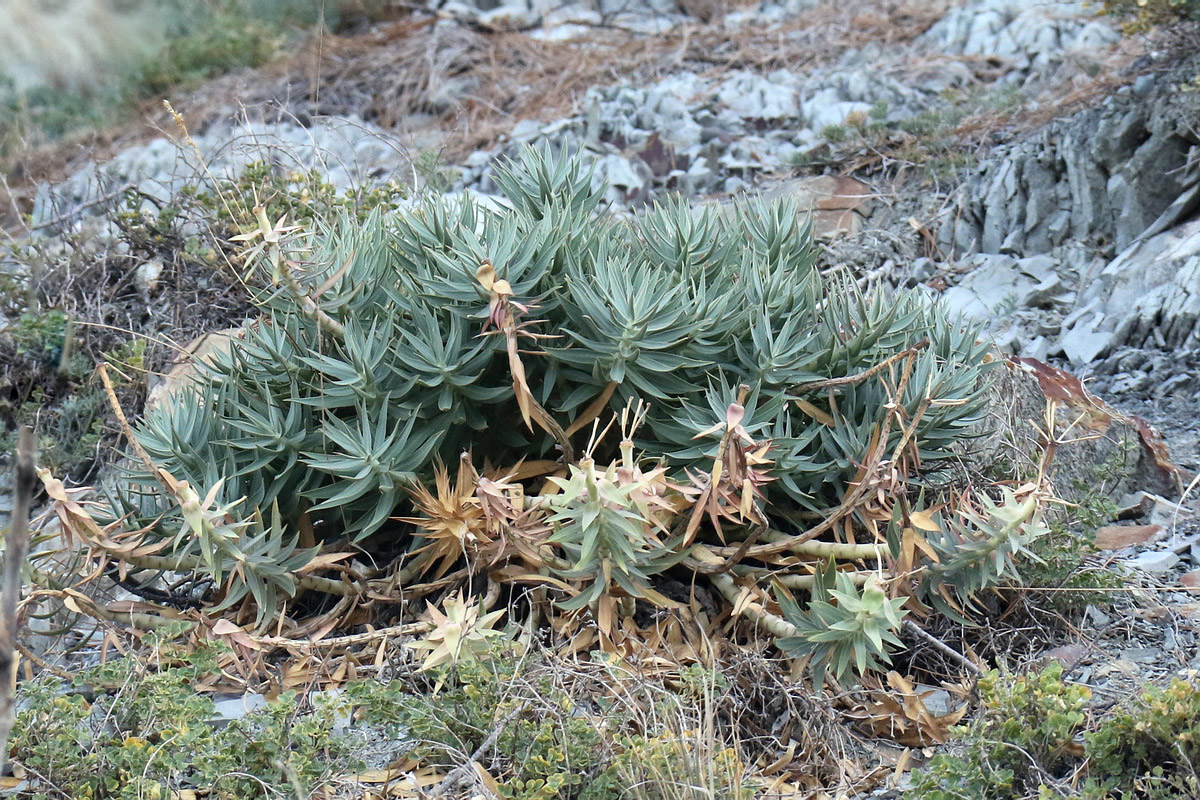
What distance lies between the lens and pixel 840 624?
269cm

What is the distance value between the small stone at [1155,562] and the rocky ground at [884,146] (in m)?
0.01

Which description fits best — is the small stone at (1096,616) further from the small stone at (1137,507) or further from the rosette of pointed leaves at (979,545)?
the small stone at (1137,507)

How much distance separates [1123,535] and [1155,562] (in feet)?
0.86

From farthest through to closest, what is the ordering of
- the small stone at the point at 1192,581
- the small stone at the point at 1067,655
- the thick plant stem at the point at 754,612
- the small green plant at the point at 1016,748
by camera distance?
the small stone at the point at 1192,581 → the small stone at the point at 1067,655 → the thick plant stem at the point at 754,612 → the small green plant at the point at 1016,748

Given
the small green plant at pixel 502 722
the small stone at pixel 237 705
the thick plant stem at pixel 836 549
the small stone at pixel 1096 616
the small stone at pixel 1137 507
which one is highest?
the small green plant at pixel 502 722

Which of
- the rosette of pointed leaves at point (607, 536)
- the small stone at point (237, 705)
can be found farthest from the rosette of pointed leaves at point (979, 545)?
the small stone at point (237, 705)

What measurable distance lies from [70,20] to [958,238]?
5.06 m

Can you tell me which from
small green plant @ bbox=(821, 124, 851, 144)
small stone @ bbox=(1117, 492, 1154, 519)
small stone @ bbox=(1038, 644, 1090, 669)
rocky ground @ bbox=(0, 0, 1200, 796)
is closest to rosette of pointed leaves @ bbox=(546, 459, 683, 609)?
small stone @ bbox=(1038, 644, 1090, 669)

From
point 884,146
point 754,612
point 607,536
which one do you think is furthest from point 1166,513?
point 884,146

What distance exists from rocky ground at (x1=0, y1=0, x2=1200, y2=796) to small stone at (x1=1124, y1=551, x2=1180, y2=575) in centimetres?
1

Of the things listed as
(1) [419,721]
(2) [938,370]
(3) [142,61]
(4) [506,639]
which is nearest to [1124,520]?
(2) [938,370]

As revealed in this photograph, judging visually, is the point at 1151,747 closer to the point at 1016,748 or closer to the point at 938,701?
the point at 1016,748

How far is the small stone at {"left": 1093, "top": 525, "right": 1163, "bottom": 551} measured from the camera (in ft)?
12.8

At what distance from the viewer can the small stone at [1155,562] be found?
365 centimetres
